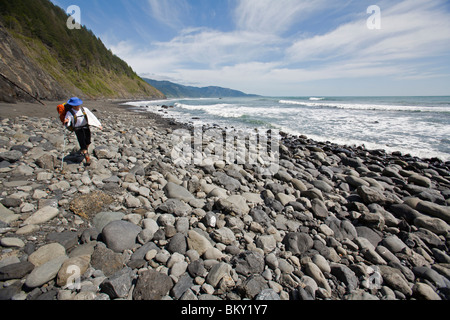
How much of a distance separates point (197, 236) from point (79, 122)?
3.92 m

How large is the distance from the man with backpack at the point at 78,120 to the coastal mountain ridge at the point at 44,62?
1111 centimetres

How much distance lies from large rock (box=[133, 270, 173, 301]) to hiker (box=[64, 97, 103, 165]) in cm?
339

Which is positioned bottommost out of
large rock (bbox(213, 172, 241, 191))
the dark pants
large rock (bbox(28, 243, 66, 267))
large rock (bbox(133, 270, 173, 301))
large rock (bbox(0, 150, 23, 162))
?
large rock (bbox(133, 270, 173, 301))

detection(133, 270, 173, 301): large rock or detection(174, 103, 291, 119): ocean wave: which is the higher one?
detection(174, 103, 291, 119): ocean wave

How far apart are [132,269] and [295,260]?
2.12 m

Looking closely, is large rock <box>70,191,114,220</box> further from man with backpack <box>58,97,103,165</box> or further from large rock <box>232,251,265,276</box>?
large rock <box>232,251,265,276</box>

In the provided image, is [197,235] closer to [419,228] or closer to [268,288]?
[268,288]

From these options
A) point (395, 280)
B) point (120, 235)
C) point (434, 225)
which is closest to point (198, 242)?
point (120, 235)

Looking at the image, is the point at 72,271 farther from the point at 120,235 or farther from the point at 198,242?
the point at 198,242

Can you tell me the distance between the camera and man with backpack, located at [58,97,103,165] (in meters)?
4.11

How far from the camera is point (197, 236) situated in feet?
8.64

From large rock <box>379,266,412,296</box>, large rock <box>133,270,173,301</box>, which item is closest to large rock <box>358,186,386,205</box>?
large rock <box>379,266,412,296</box>

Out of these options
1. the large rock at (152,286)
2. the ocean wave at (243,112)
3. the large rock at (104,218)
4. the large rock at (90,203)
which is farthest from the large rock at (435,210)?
the ocean wave at (243,112)
